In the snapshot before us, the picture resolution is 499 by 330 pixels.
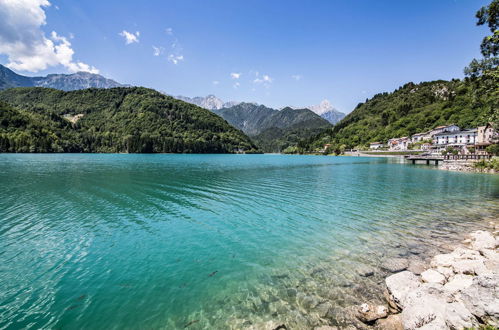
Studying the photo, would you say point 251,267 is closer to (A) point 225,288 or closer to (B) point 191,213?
(A) point 225,288

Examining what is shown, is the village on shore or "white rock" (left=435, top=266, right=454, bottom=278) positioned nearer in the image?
"white rock" (left=435, top=266, right=454, bottom=278)

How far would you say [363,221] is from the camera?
17328 mm

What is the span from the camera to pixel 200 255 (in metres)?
11.9

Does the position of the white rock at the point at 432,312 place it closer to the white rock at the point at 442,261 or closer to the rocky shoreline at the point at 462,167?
the white rock at the point at 442,261

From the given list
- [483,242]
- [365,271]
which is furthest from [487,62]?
[365,271]

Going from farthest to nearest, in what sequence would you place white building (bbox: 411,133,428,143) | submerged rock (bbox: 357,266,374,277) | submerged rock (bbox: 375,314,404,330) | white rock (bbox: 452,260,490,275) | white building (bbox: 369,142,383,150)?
white building (bbox: 369,142,383,150), white building (bbox: 411,133,428,143), submerged rock (bbox: 357,266,374,277), white rock (bbox: 452,260,490,275), submerged rock (bbox: 375,314,404,330)

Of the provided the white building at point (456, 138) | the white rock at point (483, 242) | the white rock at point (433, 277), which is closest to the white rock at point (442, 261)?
the white rock at point (433, 277)

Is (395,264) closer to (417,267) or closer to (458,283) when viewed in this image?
(417,267)

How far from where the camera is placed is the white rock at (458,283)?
7.66m

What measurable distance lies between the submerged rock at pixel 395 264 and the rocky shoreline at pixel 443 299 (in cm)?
105

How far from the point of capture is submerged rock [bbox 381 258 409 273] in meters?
10.3

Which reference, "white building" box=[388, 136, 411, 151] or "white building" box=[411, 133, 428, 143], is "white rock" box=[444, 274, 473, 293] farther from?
"white building" box=[388, 136, 411, 151]

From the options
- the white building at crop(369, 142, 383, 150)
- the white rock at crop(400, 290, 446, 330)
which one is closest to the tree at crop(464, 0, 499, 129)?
the white rock at crop(400, 290, 446, 330)

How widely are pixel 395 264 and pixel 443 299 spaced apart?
12.9ft
